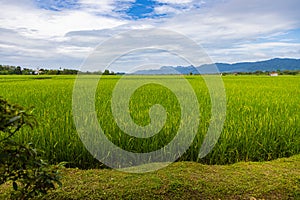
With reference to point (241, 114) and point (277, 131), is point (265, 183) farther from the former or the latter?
point (241, 114)

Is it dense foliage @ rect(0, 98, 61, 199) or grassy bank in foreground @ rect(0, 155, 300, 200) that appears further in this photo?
grassy bank in foreground @ rect(0, 155, 300, 200)

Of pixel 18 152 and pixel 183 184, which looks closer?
pixel 18 152

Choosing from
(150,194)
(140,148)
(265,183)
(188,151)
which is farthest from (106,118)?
(265,183)

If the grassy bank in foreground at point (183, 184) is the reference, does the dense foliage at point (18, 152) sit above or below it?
above

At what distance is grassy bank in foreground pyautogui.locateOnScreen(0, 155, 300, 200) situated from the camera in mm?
1980

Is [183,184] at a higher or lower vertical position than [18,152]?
lower

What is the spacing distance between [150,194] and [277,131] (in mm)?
1779

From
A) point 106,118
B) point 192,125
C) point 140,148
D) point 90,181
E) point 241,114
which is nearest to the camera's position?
point 90,181

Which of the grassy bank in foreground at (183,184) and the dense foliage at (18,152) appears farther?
the grassy bank in foreground at (183,184)

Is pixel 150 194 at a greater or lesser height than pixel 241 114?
lesser

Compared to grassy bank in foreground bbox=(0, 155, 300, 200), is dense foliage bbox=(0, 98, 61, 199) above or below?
above

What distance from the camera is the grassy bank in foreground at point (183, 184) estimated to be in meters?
1.98

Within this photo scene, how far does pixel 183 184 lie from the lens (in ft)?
6.75

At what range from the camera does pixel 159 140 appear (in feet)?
9.37
